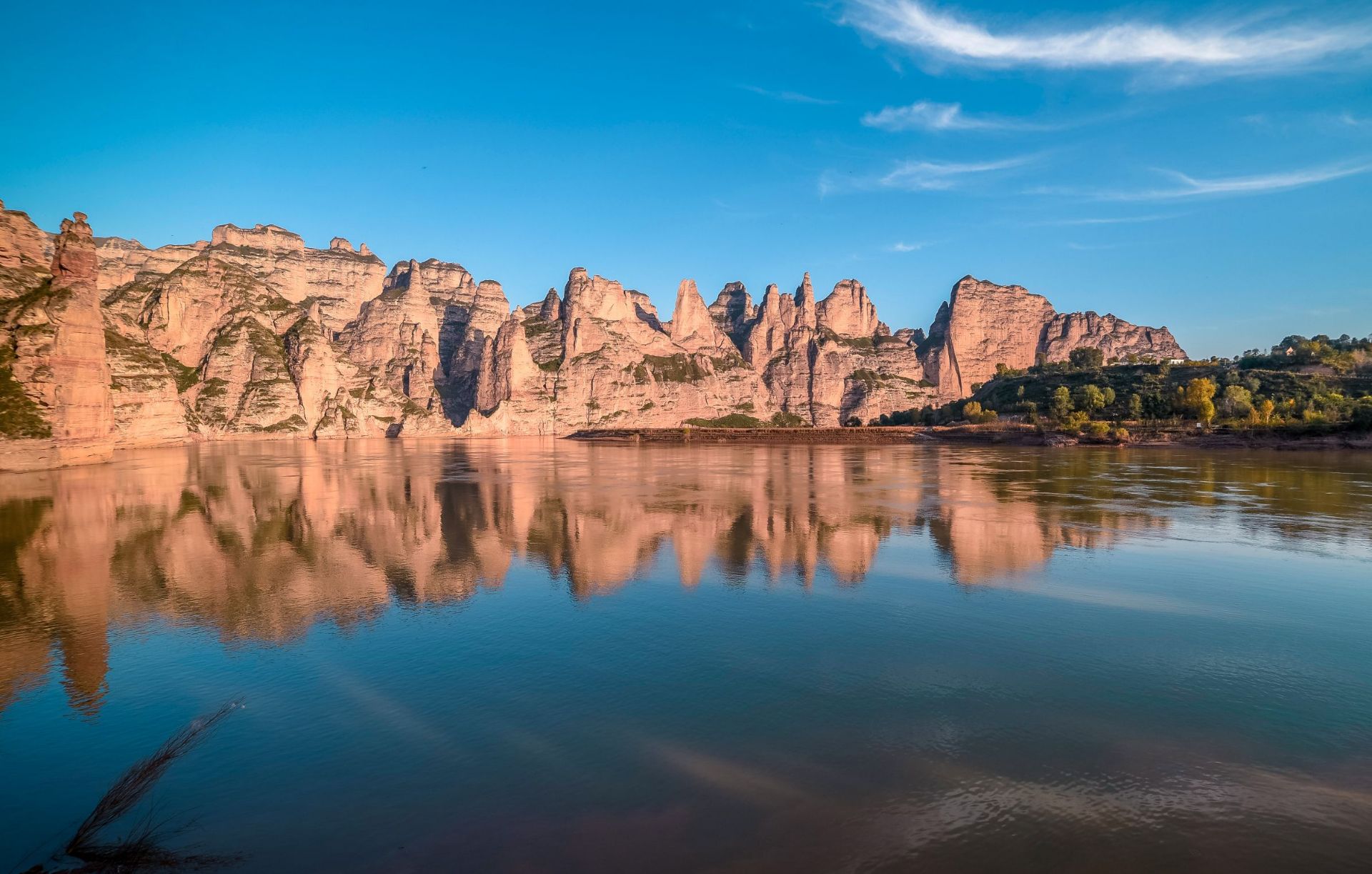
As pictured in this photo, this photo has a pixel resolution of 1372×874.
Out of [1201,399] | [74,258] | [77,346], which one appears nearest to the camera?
[77,346]

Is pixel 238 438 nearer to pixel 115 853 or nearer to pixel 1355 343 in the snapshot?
pixel 115 853

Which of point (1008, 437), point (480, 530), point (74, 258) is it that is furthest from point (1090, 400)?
point (74, 258)

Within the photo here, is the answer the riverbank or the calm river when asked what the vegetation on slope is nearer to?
the riverbank

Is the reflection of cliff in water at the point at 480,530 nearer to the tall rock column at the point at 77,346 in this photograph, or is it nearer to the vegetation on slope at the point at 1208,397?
the tall rock column at the point at 77,346

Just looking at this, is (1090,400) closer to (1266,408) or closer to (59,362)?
(1266,408)

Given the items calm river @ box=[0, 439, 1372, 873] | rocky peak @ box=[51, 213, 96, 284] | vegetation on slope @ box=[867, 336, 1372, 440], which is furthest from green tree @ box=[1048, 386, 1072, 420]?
rocky peak @ box=[51, 213, 96, 284]

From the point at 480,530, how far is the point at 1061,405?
12770 centimetres

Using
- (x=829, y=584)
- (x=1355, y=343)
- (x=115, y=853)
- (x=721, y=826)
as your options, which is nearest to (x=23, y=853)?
(x=115, y=853)

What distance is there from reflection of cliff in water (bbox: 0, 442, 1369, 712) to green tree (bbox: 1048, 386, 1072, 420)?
63103 millimetres

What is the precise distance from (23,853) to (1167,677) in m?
18.5

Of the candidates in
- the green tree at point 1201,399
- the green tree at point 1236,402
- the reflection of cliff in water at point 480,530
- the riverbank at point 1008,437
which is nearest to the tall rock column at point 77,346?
the reflection of cliff in water at point 480,530

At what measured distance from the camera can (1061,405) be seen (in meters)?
126

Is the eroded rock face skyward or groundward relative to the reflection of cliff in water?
skyward

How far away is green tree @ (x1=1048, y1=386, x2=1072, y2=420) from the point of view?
12456cm
